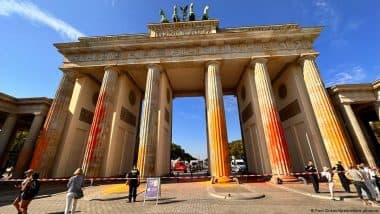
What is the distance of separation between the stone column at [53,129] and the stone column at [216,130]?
41.4ft

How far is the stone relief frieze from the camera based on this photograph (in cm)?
1534

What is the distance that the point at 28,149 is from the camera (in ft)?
47.5

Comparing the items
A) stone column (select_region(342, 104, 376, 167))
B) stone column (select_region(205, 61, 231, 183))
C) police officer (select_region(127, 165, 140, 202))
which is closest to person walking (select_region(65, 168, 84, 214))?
police officer (select_region(127, 165, 140, 202))

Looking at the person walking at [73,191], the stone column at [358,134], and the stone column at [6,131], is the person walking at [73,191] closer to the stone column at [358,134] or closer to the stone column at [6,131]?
the stone column at [6,131]

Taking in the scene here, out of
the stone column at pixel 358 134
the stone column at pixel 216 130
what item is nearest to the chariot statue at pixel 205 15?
the stone column at pixel 216 130

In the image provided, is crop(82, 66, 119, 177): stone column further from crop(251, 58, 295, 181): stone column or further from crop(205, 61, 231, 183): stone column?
crop(251, 58, 295, 181): stone column

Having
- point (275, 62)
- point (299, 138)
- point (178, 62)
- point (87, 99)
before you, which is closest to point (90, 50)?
point (87, 99)

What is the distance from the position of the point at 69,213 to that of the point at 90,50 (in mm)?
15517

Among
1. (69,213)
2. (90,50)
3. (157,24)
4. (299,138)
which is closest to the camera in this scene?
(69,213)

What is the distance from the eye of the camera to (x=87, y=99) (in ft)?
56.1

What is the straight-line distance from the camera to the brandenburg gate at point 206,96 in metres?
12.7

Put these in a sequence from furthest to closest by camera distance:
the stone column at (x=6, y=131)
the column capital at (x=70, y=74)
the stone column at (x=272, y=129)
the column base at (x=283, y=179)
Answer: the stone column at (x=6, y=131), the column capital at (x=70, y=74), the stone column at (x=272, y=129), the column base at (x=283, y=179)

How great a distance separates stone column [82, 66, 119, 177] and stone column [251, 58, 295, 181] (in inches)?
503

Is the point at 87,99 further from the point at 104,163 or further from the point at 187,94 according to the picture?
the point at 187,94
